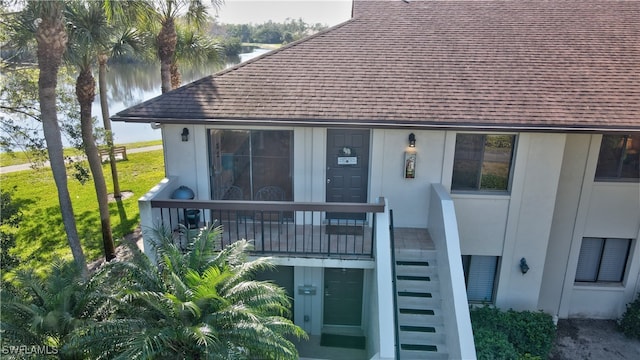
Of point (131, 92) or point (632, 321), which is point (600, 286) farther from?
point (131, 92)

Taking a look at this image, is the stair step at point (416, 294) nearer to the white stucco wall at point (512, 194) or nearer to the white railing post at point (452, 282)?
the white railing post at point (452, 282)

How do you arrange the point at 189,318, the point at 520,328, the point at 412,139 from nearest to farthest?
the point at 189,318
the point at 520,328
the point at 412,139

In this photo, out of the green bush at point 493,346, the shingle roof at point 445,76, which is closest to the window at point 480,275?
the green bush at point 493,346

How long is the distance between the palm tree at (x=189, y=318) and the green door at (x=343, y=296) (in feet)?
11.1

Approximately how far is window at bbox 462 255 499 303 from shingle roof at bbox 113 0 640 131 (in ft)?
10.2

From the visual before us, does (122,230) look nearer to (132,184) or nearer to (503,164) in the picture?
(132,184)

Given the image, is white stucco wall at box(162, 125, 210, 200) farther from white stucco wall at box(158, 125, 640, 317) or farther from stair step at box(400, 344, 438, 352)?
stair step at box(400, 344, 438, 352)

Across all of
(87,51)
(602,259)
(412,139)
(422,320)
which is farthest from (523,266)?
(87,51)

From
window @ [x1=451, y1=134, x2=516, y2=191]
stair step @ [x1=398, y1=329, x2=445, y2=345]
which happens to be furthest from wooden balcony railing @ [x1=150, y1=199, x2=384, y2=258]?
window @ [x1=451, y1=134, x2=516, y2=191]

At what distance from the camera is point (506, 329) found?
8297mm

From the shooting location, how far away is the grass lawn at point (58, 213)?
→ 12.5 m

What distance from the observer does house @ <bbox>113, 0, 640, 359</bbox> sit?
8039mm

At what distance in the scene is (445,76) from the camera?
9305mm

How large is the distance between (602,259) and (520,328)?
2.93 meters
